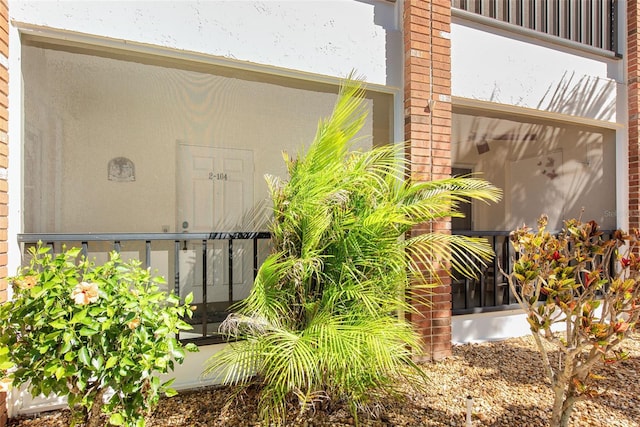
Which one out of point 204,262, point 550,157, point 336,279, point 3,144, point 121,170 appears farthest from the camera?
point 550,157

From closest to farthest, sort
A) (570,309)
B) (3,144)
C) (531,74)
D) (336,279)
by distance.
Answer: (570,309), (3,144), (336,279), (531,74)

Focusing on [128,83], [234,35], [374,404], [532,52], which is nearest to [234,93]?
[234,35]

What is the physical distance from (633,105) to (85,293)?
619 centimetres

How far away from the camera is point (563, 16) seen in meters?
4.61

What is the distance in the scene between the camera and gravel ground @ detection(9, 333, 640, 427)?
2584 mm

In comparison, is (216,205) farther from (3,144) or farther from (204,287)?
(3,144)

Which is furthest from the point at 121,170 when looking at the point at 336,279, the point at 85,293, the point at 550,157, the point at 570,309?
the point at 550,157

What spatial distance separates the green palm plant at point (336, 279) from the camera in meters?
2.35

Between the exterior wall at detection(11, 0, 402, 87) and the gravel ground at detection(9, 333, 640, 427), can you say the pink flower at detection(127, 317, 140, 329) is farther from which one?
the exterior wall at detection(11, 0, 402, 87)

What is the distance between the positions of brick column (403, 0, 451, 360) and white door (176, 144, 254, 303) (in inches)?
63.3

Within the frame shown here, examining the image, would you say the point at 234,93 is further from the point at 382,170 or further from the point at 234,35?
the point at 382,170

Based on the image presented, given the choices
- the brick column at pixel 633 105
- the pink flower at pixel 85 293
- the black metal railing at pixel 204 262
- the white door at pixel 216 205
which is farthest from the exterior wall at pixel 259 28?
the brick column at pixel 633 105

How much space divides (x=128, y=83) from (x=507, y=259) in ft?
A: 14.5

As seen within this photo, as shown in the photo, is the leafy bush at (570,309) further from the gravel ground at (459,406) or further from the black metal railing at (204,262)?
the black metal railing at (204,262)
